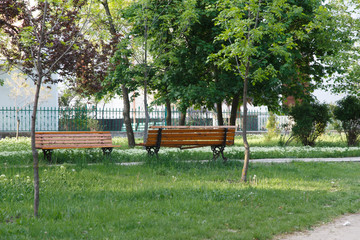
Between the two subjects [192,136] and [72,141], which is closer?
[192,136]

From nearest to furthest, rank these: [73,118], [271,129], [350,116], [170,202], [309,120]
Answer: [170,202]
[309,120]
[350,116]
[271,129]
[73,118]

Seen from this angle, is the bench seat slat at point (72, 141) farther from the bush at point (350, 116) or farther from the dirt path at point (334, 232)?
the bush at point (350, 116)

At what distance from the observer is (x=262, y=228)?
492cm

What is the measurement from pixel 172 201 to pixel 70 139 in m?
5.64

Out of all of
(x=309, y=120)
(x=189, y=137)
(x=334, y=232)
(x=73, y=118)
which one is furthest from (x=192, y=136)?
(x=73, y=118)

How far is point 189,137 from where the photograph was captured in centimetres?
1080

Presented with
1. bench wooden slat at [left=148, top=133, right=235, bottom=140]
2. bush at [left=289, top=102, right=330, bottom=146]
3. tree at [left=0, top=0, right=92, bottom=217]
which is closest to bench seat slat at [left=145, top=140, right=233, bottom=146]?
bench wooden slat at [left=148, top=133, right=235, bottom=140]

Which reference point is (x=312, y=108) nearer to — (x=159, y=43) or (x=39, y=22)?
(x=159, y=43)

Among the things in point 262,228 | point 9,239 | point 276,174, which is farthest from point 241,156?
point 9,239

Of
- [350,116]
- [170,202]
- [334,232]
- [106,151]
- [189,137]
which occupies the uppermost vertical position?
[350,116]

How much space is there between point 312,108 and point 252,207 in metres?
12.5

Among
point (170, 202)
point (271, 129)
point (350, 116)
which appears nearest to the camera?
point (170, 202)

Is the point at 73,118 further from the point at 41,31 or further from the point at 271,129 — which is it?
the point at 41,31

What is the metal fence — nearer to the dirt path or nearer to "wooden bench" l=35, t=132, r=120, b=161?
"wooden bench" l=35, t=132, r=120, b=161
